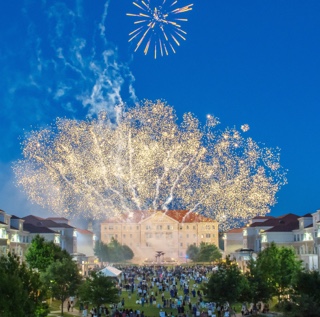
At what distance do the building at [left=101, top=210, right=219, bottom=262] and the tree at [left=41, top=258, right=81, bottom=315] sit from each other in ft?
343

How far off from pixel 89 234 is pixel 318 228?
7312 cm

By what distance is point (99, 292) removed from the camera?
47.5m

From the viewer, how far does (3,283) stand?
1155 inches

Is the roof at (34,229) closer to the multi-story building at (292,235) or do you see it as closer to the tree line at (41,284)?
the tree line at (41,284)

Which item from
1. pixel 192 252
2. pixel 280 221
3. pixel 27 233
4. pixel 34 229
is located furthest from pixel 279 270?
pixel 192 252

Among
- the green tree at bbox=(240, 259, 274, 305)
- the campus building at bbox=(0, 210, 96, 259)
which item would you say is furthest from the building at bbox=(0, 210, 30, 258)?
the green tree at bbox=(240, 259, 274, 305)

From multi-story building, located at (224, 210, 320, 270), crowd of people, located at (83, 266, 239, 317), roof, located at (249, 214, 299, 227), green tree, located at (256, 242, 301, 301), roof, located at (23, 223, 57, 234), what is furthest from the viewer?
roof, located at (249, 214, 299, 227)

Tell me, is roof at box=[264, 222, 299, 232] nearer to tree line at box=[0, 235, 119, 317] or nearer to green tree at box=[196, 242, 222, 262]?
green tree at box=[196, 242, 222, 262]

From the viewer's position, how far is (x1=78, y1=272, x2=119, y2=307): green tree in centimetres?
4769

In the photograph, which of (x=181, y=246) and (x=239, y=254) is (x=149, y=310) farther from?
(x=181, y=246)

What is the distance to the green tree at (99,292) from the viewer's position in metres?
47.7

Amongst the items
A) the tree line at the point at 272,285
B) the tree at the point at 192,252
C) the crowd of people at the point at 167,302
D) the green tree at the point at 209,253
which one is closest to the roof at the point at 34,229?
the crowd of people at the point at 167,302

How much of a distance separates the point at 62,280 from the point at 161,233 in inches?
4312

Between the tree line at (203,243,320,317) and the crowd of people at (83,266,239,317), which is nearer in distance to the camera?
the tree line at (203,243,320,317)
